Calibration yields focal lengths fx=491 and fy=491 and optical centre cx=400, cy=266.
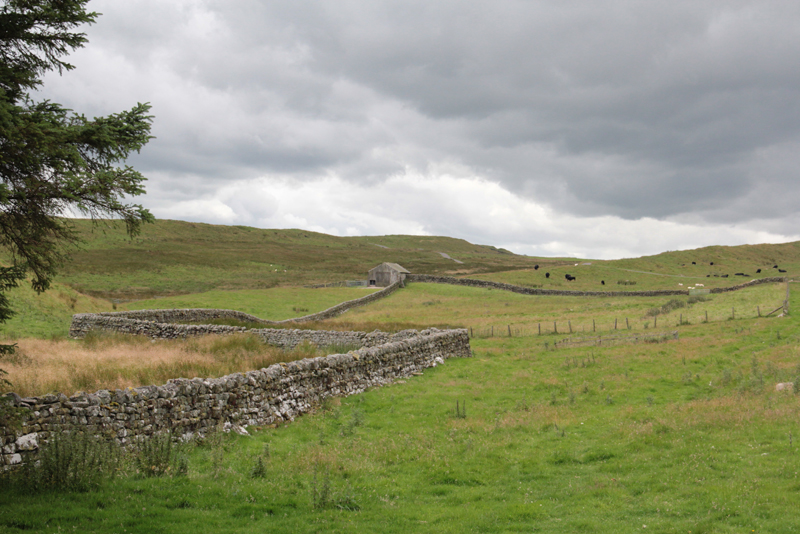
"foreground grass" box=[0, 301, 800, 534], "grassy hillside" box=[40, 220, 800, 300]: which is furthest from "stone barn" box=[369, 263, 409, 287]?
"foreground grass" box=[0, 301, 800, 534]

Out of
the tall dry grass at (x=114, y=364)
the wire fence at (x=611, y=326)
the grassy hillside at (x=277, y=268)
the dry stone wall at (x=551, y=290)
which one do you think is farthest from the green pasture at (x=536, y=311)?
the grassy hillside at (x=277, y=268)

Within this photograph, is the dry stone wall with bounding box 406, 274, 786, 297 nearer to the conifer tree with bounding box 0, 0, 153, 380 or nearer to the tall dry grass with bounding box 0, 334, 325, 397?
the tall dry grass with bounding box 0, 334, 325, 397

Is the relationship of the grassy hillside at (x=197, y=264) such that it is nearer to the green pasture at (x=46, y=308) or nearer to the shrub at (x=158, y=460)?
the green pasture at (x=46, y=308)

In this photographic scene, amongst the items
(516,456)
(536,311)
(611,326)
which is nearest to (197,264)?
(536,311)

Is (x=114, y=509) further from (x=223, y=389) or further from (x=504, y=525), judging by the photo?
(x=504, y=525)

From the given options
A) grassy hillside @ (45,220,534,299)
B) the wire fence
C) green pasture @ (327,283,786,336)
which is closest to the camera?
the wire fence

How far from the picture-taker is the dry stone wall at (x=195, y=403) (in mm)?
8203

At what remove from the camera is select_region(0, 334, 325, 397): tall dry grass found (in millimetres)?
10805

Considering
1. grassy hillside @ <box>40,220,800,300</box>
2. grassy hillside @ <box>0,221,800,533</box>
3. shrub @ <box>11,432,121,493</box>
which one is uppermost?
grassy hillside @ <box>40,220,800,300</box>

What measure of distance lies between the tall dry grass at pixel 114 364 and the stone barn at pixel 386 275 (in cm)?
5083

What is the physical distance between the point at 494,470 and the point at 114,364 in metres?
12.1

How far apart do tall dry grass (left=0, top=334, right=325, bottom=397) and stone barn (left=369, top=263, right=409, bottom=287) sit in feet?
167

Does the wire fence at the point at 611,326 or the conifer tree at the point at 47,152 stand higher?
the conifer tree at the point at 47,152

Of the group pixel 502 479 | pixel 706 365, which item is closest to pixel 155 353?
pixel 502 479
